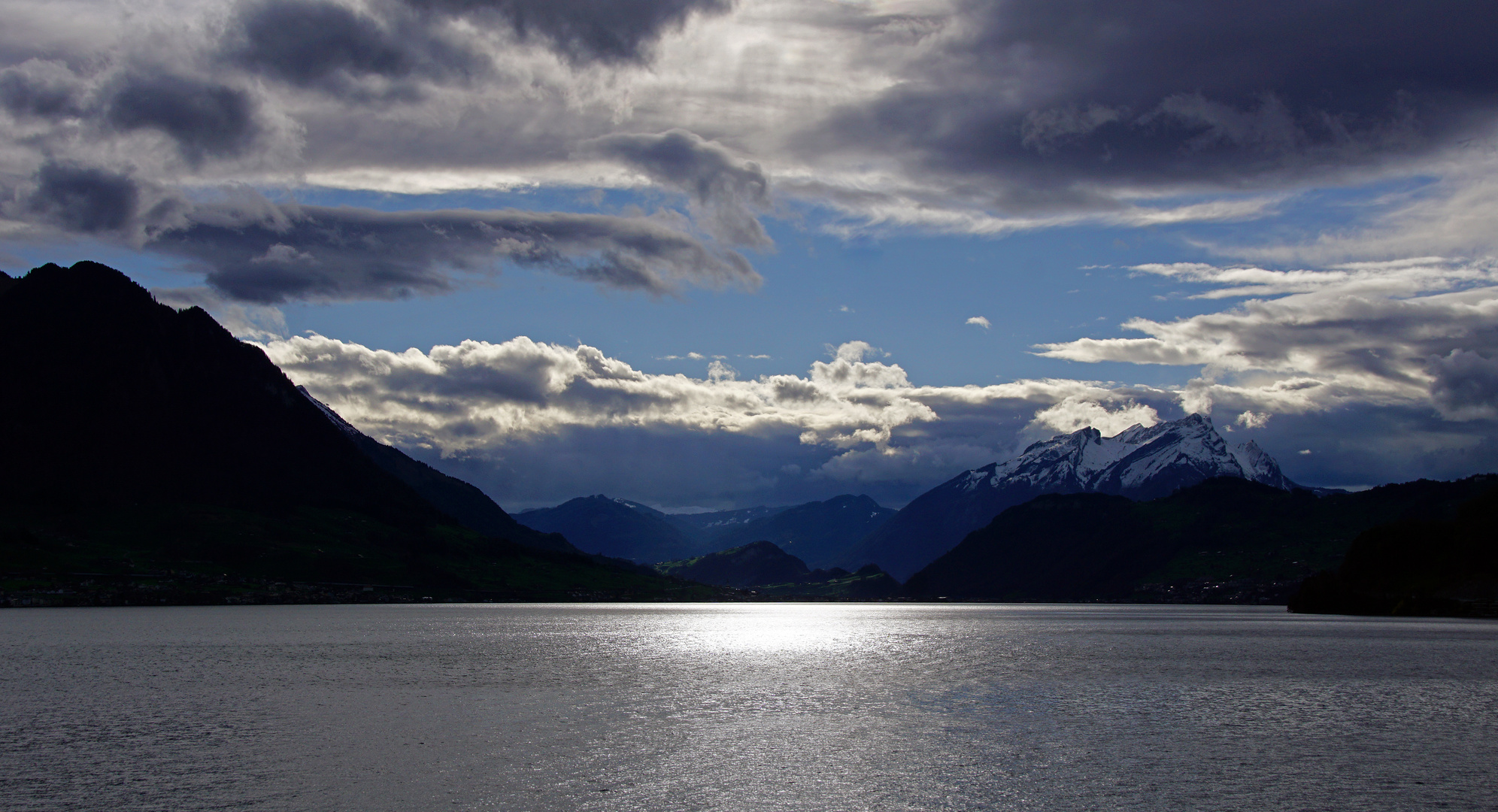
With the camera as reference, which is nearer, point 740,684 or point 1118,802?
point 1118,802

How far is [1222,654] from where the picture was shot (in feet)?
479

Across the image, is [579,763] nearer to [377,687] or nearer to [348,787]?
[348,787]

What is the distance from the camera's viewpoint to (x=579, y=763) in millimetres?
58781

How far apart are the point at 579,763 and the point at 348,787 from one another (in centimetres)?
1253

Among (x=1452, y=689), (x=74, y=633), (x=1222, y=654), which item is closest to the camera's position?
(x=1452, y=689)

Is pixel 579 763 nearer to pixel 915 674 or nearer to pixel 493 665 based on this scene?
pixel 915 674

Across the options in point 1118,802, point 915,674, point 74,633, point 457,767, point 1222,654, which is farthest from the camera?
point 74,633

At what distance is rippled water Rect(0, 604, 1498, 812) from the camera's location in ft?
167

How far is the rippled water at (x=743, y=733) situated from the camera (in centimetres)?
5094

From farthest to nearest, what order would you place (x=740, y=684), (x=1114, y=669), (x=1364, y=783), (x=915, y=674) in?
(x=1114, y=669), (x=915, y=674), (x=740, y=684), (x=1364, y=783)

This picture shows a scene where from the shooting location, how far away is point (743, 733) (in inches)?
2790

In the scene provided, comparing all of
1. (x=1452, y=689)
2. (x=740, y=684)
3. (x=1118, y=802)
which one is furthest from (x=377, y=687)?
(x=1452, y=689)

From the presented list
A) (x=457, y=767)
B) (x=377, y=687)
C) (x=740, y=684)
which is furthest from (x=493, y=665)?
(x=457, y=767)

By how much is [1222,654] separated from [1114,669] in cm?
3403
